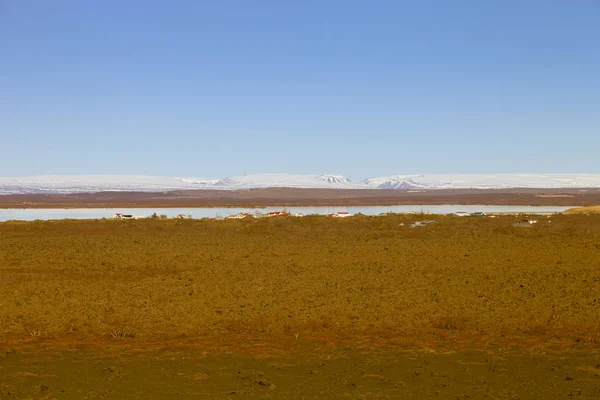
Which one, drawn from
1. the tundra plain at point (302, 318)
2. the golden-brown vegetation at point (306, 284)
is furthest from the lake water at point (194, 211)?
the tundra plain at point (302, 318)

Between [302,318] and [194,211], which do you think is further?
[194,211]

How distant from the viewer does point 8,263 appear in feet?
83.5

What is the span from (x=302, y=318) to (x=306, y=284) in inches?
152

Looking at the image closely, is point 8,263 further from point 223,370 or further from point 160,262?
point 223,370

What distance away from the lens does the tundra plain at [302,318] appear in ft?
39.0

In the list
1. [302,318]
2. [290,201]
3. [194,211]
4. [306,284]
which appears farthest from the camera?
[290,201]

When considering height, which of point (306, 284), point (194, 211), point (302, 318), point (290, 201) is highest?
point (290, 201)

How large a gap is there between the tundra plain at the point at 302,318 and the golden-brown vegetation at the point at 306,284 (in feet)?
0.26

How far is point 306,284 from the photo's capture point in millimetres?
21109

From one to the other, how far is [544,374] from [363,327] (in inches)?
197

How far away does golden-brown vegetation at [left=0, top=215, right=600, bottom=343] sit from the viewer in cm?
1656

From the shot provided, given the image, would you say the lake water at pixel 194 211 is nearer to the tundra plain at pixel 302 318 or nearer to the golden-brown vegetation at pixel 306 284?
the golden-brown vegetation at pixel 306 284

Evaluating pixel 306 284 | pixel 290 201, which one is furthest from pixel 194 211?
pixel 306 284

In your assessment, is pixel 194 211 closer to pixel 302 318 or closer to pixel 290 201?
pixel 290 201
